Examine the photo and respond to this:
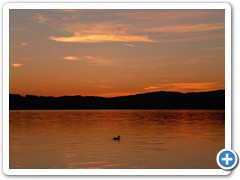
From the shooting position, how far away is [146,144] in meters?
19.4

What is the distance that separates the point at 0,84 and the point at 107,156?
758 centimetres
